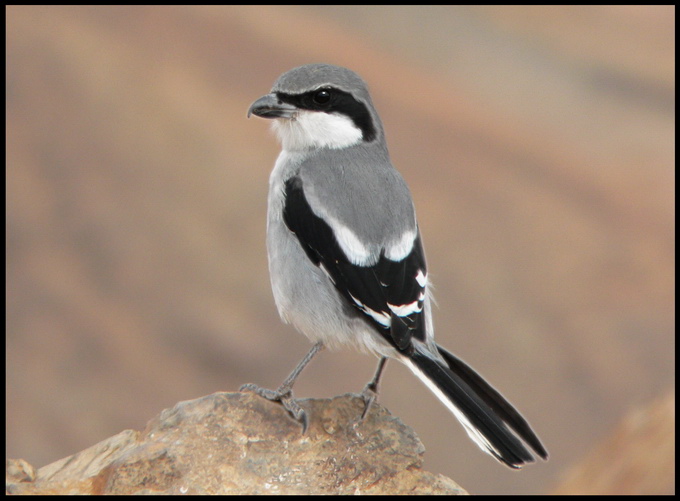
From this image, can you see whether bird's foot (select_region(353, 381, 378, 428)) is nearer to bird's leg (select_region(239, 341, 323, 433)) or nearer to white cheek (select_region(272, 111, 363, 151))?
bird's leg (select_region(239, 341, 323, 433))

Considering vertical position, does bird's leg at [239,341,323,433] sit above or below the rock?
above

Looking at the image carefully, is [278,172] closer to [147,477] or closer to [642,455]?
[147,477]

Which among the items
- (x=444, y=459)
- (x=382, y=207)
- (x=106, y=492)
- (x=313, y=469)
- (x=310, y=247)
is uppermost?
(x=444, y=459)

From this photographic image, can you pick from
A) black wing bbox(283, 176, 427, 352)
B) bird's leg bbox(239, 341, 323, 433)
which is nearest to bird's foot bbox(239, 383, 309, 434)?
bird's leg bbox(239, 341, 323, 433)

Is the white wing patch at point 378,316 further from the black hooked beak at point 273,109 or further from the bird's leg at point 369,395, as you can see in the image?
the black hooked beak at point 273,109

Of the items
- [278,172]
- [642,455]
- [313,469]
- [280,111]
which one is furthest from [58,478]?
[642,455]

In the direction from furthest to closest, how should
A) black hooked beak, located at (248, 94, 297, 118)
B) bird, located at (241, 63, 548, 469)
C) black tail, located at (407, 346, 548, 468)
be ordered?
black hooked beak, located at (248, 94, 297, 118) < bird, located at (241, 63, 548, 469) < black tail, located at (407, 346, 548, 468)

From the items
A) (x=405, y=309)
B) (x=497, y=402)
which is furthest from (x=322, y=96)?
(x=497, y=402)

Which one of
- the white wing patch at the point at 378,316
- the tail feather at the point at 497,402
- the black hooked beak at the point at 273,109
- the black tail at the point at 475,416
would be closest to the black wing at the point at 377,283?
the white wing patch at the point at 378,316
